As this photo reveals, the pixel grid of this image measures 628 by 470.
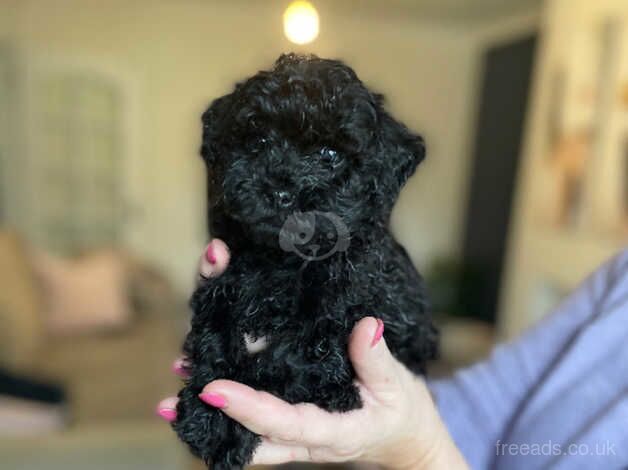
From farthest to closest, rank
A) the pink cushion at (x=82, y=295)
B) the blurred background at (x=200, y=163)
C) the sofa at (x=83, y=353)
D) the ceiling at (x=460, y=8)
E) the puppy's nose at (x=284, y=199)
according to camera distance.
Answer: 1. the ceiling at (x=460, y=8)
2. the pink cushion at (x=82, y=295)
3. the blurred background at (x=200, y=163)
4. the sofa at (x=83, y=353)
5. the puppy's nose at (x=284, y=199)

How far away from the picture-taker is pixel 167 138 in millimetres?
4711

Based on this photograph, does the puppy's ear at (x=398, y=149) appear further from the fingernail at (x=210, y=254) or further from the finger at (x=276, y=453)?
the finger at (x=276, y=453)

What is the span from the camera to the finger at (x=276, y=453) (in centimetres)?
63

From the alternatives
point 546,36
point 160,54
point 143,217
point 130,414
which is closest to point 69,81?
point 160,54

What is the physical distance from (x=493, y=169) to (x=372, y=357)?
426cm

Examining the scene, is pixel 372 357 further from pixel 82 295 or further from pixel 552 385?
pixel 82 295

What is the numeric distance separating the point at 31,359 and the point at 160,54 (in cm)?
281

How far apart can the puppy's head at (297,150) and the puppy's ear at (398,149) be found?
0.6 inches

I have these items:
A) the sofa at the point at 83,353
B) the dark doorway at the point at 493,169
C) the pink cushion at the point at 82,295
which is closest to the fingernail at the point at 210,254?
the sofa at the point at 83,353

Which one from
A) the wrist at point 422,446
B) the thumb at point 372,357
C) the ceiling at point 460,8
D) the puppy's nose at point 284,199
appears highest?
the ceiling at point 460,8

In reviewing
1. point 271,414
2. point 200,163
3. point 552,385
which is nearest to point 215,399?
point 271,414

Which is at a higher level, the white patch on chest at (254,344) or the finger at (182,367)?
the white patch on chest at (254,344)

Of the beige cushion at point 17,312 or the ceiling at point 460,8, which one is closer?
the beige cushion at point 17,312

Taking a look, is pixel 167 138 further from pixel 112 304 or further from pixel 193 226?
pixel 112 304
